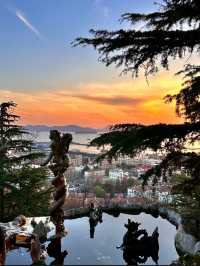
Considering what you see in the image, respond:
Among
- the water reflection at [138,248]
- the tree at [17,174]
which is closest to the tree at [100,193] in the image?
the tree at [17,174]

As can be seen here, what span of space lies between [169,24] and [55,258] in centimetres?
590

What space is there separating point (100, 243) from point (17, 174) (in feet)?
45.8

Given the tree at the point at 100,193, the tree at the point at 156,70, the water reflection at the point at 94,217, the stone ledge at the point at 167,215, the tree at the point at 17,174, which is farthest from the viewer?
the tree at the point at 100,193

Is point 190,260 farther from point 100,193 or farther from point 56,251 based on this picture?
point 100,193

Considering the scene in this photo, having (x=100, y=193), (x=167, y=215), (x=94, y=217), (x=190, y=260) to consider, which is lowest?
(x=100, y=193)

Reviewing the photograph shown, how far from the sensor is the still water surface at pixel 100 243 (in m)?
10.6

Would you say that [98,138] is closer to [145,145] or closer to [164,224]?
[145,145]

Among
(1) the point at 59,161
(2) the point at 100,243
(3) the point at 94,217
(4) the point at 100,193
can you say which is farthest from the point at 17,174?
(4) the point at 100,193

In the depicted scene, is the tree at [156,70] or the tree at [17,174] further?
the tree at [17,174]

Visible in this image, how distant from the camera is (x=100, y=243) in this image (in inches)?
510

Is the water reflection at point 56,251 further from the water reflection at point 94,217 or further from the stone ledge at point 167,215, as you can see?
the stone ledge at point 167,215

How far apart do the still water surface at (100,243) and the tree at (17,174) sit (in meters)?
7.12

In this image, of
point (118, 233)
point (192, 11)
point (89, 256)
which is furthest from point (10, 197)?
point (192, 11)

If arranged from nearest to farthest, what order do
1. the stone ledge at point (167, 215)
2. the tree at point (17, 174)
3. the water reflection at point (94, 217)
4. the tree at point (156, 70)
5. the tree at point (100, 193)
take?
the tree at point (156, 70) → the stone ledge at point (167, 215) → the water reflection at point (94, 217) → the tree at point (17, 174) → the tree at point (100, 193)
